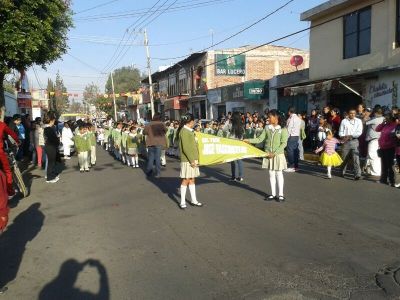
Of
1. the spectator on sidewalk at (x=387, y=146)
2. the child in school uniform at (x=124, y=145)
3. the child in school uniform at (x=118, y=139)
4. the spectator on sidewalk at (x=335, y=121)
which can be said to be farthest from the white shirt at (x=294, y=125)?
the child in school uniform at (x=118, y=139)

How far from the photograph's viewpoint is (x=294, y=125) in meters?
13.3

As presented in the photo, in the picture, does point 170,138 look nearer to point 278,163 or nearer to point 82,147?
point 82,147

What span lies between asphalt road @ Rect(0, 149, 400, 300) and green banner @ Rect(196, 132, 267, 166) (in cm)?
80

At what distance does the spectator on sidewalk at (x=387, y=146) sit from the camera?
10273 millimetres

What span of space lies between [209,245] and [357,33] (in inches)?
586

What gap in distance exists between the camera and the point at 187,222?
7406 millimetres

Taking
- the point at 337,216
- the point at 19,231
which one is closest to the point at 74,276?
the point at 19,231

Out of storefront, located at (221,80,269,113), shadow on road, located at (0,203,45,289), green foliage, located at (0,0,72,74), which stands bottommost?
shadow on road, located at (0,203,45,289)

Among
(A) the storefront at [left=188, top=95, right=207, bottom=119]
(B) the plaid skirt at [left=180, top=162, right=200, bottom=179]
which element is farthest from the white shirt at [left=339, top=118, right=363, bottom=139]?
(A) the storefront at [left=188, top=95, right=207, bottom=119]

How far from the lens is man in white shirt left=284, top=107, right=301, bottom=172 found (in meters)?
13.1

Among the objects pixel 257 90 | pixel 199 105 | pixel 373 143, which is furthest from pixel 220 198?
pixel 199 105

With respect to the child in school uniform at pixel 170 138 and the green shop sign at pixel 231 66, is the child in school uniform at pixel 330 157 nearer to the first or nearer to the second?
the child in school uniform at pixel 170 138

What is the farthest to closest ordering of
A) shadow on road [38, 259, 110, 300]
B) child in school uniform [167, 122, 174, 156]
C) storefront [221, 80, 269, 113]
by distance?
1. storefront [221, 80, 269, 113]
2. child in school uniform [167, 122, 174, 156]
3. shadow on road [38, 259, 110, 300]

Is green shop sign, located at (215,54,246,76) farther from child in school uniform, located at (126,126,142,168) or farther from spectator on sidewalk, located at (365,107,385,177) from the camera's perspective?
spectator on sidewalk, located at (365,107,385,177)
